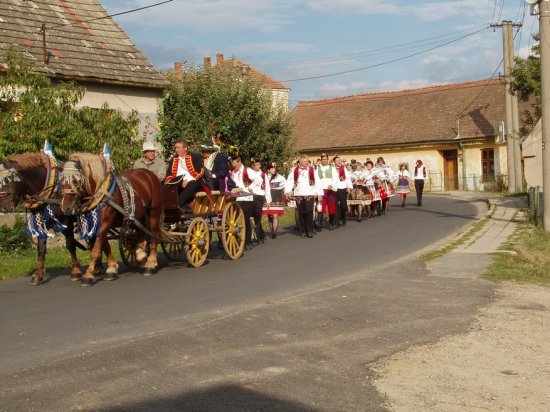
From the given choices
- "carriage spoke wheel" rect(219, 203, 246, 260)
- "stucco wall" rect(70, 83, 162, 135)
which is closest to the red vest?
"carriage spoke wheel" rect(219, 203, 246, 260)

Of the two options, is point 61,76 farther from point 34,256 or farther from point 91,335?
point 91,335

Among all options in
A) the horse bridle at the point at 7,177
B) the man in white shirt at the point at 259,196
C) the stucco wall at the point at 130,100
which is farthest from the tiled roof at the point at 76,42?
the horse bridle at the point at 7,177

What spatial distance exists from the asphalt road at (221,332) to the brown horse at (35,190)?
0.89 metres

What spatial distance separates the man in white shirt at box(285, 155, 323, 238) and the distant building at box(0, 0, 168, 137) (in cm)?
610

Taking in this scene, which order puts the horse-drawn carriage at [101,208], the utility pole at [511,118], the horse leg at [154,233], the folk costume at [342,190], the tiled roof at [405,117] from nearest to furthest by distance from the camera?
the horse-drawn carriage at [101,208] → the horse leg at [154,233] → the folk costume at [342,190] → the utility pole at [511,118] → the tiled roof at [405,117]

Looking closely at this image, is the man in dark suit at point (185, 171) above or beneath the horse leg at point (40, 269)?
above

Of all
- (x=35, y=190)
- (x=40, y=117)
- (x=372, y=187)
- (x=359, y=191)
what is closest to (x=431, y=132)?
(x=372, y=187)

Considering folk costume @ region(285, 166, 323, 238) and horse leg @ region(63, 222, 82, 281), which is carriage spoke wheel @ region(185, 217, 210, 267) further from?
folk costume @ region(285, 166, 323, 238)

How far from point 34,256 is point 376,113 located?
48163mm

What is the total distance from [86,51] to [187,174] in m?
11.5

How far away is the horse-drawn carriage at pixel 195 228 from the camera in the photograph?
14516 mm

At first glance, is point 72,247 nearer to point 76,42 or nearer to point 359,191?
point 76,42

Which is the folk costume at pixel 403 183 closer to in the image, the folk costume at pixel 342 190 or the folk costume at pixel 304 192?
the folk costume at pixel 342 190

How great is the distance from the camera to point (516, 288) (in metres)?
12.3
